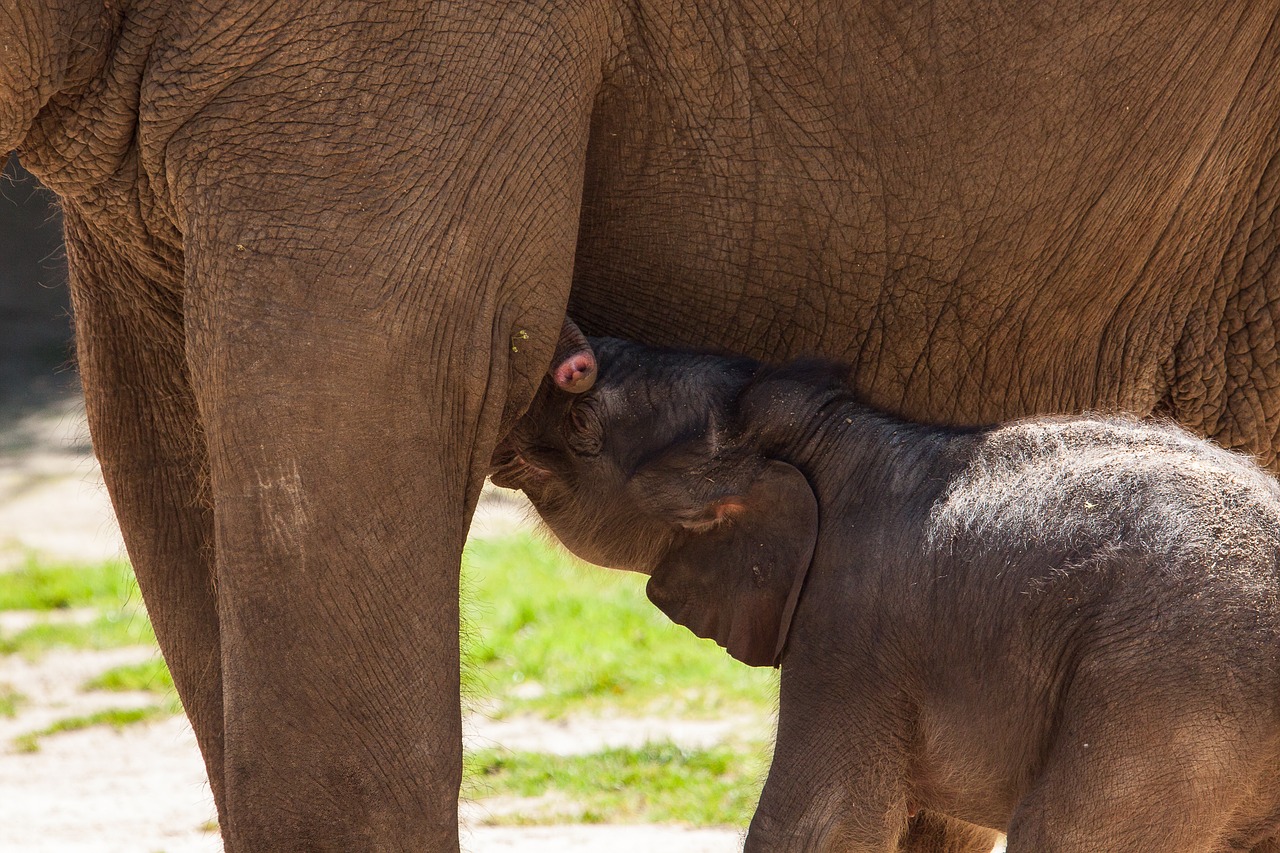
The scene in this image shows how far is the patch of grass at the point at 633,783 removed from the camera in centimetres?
577

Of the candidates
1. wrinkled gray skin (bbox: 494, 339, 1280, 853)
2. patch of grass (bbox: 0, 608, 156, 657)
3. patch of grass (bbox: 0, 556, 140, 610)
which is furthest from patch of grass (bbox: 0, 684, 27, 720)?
wrinkled gray skin (bbox: 494, 339, 1280, 853)

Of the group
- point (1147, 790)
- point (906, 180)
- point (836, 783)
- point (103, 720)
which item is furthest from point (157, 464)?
point (103, 720)

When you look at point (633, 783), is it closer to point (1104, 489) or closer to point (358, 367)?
point (1104, 489)

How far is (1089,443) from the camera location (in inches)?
141

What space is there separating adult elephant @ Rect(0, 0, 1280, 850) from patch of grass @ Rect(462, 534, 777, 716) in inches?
103

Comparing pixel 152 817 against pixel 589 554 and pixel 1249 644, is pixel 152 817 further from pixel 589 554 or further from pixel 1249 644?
pixel 1249 644

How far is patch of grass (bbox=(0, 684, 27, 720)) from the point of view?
24.1 feet

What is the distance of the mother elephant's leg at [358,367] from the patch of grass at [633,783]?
2479 mm

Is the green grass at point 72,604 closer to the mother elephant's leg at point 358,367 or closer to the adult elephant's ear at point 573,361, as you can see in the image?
the adult elephant's ear at point 573,361

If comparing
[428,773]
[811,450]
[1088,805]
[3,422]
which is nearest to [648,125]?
[811,450]

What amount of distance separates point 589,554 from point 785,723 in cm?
67

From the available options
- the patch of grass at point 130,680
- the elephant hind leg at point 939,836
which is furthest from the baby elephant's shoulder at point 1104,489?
the patch of grass at point 130,680

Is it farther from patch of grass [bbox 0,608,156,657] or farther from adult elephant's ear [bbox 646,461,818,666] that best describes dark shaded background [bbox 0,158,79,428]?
adult elephant's ear [bbox 646,461,818,666]

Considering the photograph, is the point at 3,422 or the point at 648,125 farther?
the point at 3,422
